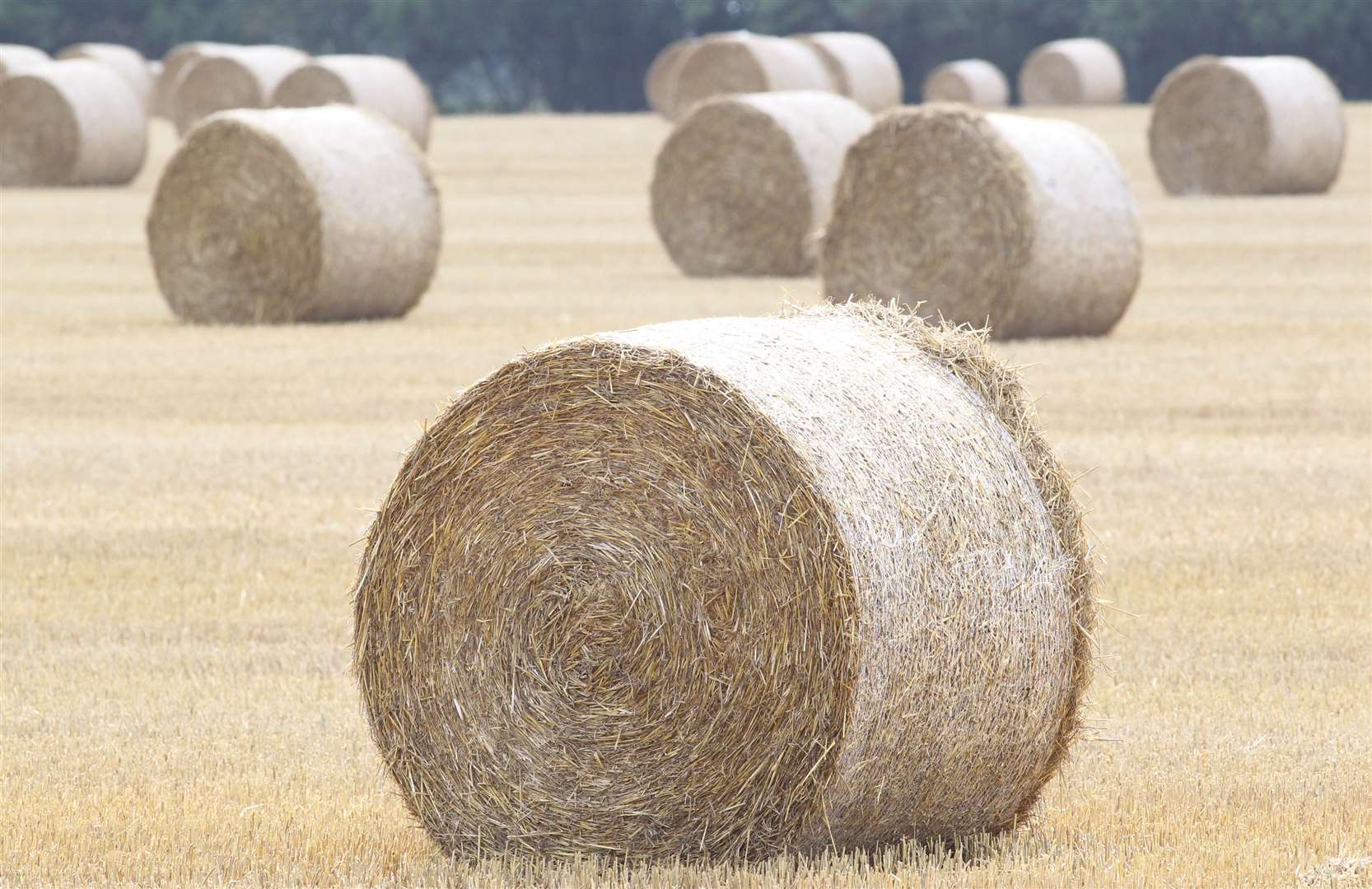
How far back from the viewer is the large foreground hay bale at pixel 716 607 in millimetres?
5125

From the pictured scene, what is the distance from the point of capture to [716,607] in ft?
17.2

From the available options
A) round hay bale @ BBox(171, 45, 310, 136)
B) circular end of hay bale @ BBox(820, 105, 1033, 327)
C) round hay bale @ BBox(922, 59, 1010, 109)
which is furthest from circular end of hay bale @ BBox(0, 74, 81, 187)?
round hay bale @ BBox(922, 59, 1010, 109)

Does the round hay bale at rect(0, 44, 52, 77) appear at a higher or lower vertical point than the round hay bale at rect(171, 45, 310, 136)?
lower

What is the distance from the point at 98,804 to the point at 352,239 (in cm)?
1071

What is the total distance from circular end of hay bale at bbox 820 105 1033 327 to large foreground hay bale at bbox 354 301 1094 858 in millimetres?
9504

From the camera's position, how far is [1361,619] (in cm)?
794

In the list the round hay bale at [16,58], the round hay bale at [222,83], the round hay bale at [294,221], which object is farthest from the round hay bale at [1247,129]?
the round hay bale at [16,58]

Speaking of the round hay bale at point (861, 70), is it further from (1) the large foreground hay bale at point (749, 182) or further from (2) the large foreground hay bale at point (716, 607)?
(2) the large foreground hay bale at point (716, 607)

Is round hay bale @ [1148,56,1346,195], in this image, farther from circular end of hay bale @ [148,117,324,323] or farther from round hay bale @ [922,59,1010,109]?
round hay bale @ [922,59,1010,109]

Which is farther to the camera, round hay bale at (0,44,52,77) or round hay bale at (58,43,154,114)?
round hay bale at (58,43,154,114)

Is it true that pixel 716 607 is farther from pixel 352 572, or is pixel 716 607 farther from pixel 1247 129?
pixel 1247 129

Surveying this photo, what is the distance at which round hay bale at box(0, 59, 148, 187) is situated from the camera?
29.3 meters

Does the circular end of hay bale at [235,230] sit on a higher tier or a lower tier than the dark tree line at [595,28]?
higher

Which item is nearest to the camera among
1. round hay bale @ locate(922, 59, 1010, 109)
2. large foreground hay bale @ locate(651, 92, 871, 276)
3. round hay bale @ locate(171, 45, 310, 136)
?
large foreground hay bale @ locate(651, 92, 871, 276)
